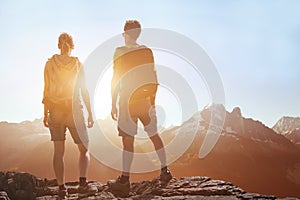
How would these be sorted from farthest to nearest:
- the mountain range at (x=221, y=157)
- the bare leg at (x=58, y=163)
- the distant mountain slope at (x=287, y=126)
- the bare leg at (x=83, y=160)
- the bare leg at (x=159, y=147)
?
the distant mountain slope at (x=287, y=126)
the mountain range at (x=221, y=157)
the bare leg at (x=159, y=147)
the bare leg at (x=83, y=160)
the bare leg at (x=58, y=163)

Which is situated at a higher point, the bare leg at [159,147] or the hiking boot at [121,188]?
the bare leg at [159,147]

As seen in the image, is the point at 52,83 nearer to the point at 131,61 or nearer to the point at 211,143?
the point at 131,61

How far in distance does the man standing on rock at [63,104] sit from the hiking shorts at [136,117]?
0.66m

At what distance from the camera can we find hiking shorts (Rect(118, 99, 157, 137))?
4848 millimetres

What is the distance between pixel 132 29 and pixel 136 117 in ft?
5.24

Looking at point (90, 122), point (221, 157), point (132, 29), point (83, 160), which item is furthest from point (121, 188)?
point (221, 157)

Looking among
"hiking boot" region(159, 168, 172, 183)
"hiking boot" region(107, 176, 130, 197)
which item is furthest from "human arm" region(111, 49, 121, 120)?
"hiking boot" region(159, 168, 172, 183)

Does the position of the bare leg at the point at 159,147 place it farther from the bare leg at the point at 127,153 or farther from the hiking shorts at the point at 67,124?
the hiking shorts at the point at 67,124

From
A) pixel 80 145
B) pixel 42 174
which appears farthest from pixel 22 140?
pixel 80 145

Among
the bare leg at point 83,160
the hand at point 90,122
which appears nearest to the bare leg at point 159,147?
the hand at point 90,122

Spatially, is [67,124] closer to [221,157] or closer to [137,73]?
[137,73]

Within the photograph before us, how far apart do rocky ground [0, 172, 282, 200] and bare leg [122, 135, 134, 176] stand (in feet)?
1.48

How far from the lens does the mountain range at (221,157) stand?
235 feet

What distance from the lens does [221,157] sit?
267ft
